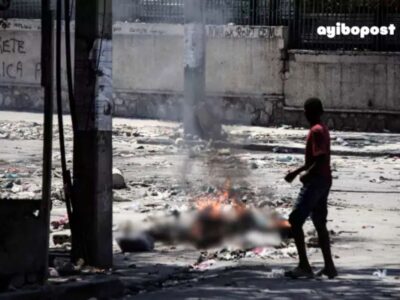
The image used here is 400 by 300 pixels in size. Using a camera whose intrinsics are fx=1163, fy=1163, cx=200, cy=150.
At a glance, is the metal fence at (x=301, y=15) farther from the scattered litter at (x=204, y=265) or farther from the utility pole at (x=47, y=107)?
the utility pole at (x=47, y=107)

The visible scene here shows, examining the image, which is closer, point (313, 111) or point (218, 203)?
point (313, 111)

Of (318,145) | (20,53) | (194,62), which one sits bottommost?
(318,145)

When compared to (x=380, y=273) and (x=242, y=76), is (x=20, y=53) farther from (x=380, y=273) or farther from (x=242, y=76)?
(x=380, y=273)

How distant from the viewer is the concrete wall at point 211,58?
2642 centimetres

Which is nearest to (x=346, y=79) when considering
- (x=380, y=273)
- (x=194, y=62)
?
(x=194, y=62)

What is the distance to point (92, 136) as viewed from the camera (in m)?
9.47

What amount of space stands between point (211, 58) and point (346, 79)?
3355 mm

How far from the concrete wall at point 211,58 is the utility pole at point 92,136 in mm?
A: 16942

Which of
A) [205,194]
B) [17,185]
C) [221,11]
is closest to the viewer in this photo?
[205,194]

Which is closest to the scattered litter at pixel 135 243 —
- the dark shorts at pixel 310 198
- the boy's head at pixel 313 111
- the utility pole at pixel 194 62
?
the dark shorts at pixel 310 198

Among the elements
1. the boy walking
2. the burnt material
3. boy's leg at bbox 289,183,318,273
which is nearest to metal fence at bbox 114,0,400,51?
the boy walking

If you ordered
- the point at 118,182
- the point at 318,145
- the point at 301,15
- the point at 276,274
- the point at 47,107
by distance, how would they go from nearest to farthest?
the point at 47,107
the point at 318,145
the point at 276,274
the point at 118,182
the point at 301,15

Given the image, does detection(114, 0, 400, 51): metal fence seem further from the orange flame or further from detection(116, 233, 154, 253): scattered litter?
detection(116, 233, 154, 253): scattered litter

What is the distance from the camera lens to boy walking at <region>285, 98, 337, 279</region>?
31.0 feet
